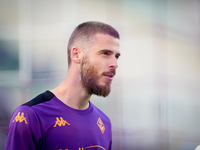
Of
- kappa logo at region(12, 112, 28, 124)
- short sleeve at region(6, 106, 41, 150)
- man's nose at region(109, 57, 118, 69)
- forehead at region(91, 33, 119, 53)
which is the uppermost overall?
forehead at region(91, 33, 119, 53)

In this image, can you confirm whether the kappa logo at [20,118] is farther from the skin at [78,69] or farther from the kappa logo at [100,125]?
the kappa logo at [100,125]

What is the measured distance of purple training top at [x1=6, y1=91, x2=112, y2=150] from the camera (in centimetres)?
86

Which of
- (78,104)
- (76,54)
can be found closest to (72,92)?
(78,104)

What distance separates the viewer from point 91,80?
1018mm

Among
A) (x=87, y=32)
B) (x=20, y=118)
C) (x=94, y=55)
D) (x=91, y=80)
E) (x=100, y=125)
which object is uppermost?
(x=87, y=32)

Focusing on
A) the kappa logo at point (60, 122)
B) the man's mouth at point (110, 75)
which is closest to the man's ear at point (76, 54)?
the man's mouth at point (110, 75)

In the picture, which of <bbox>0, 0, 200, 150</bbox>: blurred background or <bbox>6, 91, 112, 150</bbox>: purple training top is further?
<bbox>0, 0, 200, 150</bbox>: blurred background

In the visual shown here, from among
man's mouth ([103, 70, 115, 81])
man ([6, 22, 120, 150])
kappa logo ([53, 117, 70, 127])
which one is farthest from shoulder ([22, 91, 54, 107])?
man's mouth ([103, 70, 115, 81])

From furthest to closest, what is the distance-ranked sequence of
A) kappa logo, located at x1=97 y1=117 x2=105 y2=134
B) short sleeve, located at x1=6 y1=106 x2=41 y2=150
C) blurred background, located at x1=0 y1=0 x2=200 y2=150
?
1. kappa logo, located at x1=97 y1=117 x2=105 y2=134
2. blurred background, located at x1=0 y1=0 x2=200 y2=150
3. short sleeve, located at x1=6 y1=106 x2=41 y2=150

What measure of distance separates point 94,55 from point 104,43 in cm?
8

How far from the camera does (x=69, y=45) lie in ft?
3.37

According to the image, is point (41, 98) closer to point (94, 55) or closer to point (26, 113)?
point (26, 113)

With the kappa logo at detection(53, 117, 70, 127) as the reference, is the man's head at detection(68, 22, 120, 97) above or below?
above

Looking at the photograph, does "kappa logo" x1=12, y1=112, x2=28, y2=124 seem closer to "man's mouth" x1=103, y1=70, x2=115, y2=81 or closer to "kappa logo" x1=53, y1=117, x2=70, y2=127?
"kappa logo" x1=53, y1=117, x2=70, y2=127
